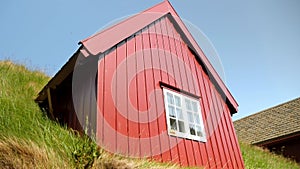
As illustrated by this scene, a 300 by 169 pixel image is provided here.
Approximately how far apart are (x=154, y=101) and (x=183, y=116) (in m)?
0.89

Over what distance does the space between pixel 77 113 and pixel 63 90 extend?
1.56m

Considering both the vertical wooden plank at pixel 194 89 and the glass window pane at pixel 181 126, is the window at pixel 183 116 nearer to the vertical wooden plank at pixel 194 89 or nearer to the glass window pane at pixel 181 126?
the glass window pane at pixel 181 126

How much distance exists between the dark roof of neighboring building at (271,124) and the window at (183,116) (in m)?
10.3

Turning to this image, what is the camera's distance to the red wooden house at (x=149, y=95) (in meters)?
5.55

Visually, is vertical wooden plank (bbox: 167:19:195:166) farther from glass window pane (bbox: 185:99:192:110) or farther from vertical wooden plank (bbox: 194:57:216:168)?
vertical wooden plank (bbox: 194:57:216:168)

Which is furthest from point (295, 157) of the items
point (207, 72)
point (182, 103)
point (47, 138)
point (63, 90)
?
point (47, 138)

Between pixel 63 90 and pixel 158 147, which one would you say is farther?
pixel 63 90

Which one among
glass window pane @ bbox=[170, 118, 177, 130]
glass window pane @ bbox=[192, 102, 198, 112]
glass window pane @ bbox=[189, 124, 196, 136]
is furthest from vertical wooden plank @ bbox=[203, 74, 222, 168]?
glass window pane @ bbox=[170, 118, 177, 130]

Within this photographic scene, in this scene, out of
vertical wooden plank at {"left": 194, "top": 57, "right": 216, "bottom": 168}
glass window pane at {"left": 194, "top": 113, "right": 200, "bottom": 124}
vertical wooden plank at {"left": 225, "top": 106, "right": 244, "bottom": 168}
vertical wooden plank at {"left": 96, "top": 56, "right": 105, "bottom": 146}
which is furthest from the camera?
vertical wooden plank at {"left": 225, "top": 106, "right": 244, "bottom": 168}

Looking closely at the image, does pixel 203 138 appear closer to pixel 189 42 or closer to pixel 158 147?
pixel 158 147

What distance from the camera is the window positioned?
6.46 meters

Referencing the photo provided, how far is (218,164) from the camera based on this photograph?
7.02 meters

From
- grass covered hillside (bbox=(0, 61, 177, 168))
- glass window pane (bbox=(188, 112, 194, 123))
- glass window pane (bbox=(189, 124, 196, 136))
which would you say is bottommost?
grass covered hillside (bbox=(0, 61, 177, 168))

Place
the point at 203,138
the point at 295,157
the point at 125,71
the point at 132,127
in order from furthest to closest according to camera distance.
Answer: the point at 295,157
the point at 203,138
the point at 125,71
the point at 132,127
